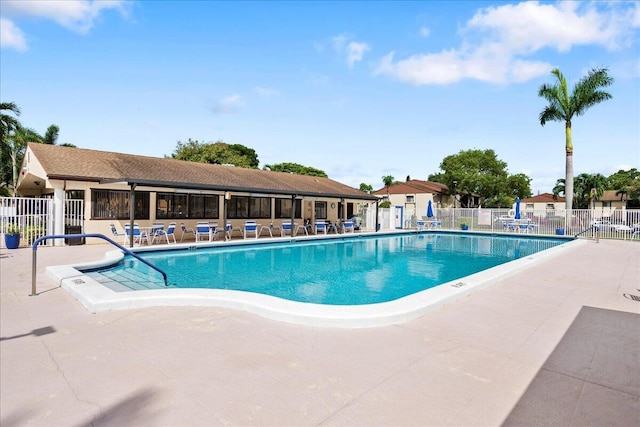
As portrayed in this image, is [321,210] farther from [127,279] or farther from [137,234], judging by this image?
[127,279]

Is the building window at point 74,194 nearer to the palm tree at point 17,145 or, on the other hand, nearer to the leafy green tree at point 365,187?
the palm tree at point 17,145

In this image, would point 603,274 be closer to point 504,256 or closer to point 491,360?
point 504,256

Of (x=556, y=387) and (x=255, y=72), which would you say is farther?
(x=255, y=72)

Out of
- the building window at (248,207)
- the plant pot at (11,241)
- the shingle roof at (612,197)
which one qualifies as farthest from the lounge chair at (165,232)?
the shingle roof at (612,197)

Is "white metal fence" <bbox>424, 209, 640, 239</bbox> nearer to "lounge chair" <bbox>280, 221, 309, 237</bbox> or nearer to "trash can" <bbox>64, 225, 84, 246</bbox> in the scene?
"lounge chair" <bbox>280, 221, 309, 237</bbox>

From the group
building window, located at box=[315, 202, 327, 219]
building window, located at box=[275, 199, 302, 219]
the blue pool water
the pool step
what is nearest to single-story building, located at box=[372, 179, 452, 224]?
building window, located at box=[315, 202, 327, 219]

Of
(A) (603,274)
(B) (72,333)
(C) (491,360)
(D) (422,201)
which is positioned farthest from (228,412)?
(D) (422,201)

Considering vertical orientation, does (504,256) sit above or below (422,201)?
below

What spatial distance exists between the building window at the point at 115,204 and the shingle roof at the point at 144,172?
886 millimetres

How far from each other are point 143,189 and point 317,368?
1499 centimetres

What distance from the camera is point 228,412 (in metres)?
2.51

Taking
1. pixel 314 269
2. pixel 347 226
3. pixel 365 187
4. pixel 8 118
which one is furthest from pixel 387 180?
pixel 8 118

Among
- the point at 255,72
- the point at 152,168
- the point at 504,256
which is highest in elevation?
the point at 255,72

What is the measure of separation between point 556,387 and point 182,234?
1573 centimetres
